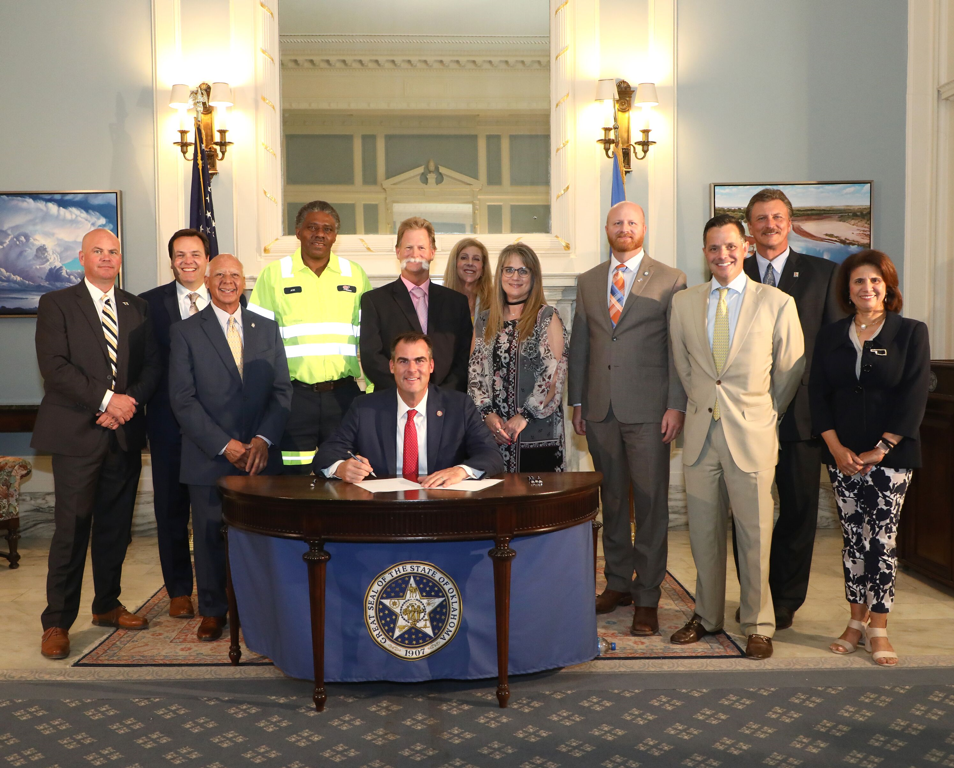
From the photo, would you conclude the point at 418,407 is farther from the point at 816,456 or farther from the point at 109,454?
the point at 816,456

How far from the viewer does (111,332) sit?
3738 mm

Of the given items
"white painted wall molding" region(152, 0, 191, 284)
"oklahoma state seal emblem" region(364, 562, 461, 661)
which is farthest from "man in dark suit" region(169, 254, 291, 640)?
"white painted wall molding" region(152, 0, 191, 284)

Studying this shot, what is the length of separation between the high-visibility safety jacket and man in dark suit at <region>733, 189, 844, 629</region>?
1843 mm

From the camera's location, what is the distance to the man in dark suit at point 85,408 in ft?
11.9

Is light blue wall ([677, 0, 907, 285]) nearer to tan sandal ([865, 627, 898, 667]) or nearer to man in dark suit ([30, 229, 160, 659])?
tan sandal ([865, 627, 898, 667])

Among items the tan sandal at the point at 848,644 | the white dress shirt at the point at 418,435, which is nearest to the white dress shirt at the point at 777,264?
the tan sandal at the point at 848,644

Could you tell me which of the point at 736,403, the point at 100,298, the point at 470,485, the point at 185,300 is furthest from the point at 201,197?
the point at 736,403

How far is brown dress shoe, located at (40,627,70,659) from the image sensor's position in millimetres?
3527

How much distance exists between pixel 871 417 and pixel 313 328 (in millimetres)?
2412

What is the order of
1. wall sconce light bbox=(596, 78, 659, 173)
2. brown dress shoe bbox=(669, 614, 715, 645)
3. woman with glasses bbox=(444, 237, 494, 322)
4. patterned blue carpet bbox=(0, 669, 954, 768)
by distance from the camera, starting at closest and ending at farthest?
patterned blue carpet bbox=(0, 669, 954, 768) < brown dress shoe bbox=(669, 614, 715, 645) < woman with glasses bbox=(444, 237, 494, 322) < wall sconce light bbox=(596, 78, 659, 173)

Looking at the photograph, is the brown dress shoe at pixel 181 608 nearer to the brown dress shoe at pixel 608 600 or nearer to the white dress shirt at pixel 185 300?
the white dress shirt at pixel 185 300

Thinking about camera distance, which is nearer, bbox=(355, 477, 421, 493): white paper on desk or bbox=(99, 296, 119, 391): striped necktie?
bbox=(355, 477, 421, 493): white paper on desk

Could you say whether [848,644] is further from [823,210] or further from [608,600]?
[823,210]

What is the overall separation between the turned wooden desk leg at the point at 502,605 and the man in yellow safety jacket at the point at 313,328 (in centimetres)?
138
